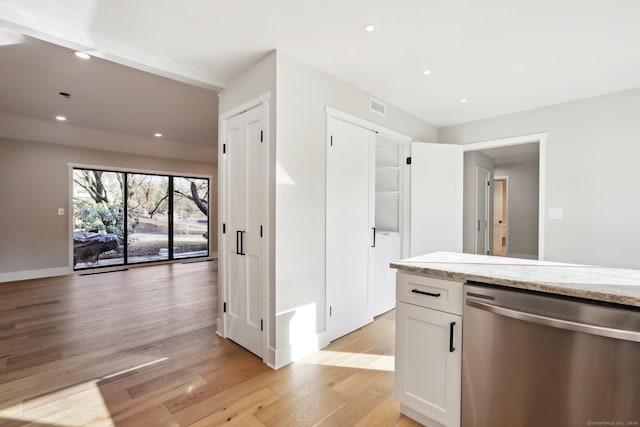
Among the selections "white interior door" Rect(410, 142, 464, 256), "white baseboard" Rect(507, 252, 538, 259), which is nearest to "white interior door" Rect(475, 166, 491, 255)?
"white interior door" Rect(410, 142, 464, 256)

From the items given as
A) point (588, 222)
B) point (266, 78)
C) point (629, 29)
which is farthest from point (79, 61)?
point (588, 222)

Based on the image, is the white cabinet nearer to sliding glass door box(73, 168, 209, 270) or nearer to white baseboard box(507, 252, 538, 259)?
sliding glass door box(73, 168, 209, 270)

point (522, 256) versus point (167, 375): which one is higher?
point (522, 256)

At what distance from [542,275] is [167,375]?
103 inches

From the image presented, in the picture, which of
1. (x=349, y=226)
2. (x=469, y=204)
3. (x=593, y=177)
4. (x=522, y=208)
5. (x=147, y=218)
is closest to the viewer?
(x=349, y=226)

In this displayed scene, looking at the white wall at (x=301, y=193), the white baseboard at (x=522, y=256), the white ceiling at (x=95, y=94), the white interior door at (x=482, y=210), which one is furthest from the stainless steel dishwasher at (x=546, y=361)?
the white baseboard at (x=522, y=256)

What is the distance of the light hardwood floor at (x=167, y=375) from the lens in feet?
5.96

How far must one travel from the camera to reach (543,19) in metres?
1.97

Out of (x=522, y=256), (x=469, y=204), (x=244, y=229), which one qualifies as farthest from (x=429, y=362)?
(x=522, y=256)

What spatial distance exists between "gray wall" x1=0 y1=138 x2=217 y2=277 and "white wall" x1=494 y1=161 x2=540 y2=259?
9.78 metres

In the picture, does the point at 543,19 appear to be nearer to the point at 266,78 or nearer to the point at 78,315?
the point at 266,78

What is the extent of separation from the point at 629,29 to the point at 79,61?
4590 millimetres

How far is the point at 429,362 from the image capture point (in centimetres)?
164

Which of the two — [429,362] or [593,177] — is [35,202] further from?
[593,177]
